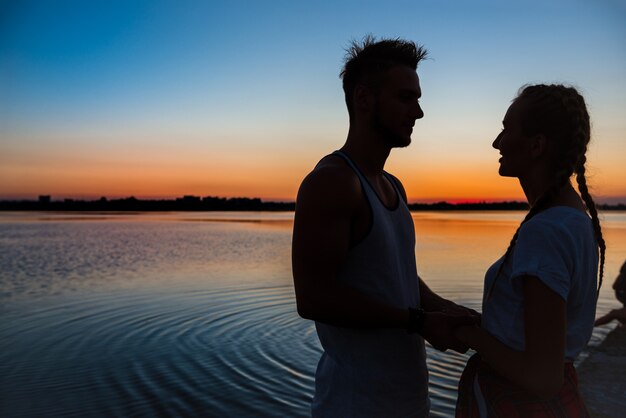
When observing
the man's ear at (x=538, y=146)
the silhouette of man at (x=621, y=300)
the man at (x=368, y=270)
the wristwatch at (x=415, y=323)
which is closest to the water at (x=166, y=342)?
the silhouette of man at (x=621, y=300)

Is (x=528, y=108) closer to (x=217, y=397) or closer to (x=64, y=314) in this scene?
(x=217, y=397)

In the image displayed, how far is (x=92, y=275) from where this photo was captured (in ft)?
60.4

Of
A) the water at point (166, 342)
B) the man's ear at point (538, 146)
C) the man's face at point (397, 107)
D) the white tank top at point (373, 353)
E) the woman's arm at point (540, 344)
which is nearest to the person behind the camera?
the woman's arm at point (540, 344)

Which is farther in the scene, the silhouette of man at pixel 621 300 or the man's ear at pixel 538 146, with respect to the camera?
the silhouette of man at pixel 621 300

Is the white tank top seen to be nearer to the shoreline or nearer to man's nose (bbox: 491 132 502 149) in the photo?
man's nose (bbox: 491 132 502 149)

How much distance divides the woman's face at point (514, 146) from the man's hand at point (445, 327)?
697 mm

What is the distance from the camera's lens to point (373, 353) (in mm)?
2521

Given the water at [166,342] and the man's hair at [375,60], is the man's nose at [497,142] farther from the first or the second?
the water at [166,342]

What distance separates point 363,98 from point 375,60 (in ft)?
0.69

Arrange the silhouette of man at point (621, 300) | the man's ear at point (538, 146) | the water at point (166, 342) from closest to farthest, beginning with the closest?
the man's ear at point (538, 146) < the water at point (166, 342) < the silhouette of man at point (621, 300)

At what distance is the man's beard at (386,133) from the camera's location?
2.76m

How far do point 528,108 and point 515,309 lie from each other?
2.82 ft

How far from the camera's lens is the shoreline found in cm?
584

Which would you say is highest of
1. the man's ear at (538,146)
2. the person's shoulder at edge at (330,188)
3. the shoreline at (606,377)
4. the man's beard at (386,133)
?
the man's beard at (386,133)
